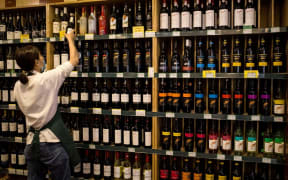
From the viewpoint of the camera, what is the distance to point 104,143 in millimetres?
2994

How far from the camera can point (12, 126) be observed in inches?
135

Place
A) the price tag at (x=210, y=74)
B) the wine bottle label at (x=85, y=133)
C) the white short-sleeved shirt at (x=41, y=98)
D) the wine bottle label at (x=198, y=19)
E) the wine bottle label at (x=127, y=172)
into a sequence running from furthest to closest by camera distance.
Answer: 1. the wine bottle label at (x=85, y=133)
2. the wine bottle label at (x=127, y=172)
3. the wine bottle label at (x=198, y=19)
4. the price tag at (x=210, y=74)
5. the white short-sleeved shirt at (x=41, y=98)

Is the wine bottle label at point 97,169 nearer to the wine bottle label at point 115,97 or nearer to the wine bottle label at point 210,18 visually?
the wine bottle label at point 115,97

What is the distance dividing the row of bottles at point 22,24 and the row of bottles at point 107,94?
828mm

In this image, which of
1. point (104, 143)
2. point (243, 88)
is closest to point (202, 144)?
point (243, 88)

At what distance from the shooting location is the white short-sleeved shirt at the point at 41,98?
2.08 metres

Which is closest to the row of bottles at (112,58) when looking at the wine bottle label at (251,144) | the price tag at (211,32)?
the price tag at (211,32)

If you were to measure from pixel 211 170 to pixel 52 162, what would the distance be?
1657 millimetres

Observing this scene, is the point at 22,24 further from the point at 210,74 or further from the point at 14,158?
the point at 210,74

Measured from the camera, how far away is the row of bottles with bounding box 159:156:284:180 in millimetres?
2744

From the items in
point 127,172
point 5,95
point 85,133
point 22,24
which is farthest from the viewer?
point 22,24

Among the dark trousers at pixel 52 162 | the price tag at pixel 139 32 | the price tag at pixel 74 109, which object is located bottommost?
the dark trousers at pixel 52 162

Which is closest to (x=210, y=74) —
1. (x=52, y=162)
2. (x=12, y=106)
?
(x=52, y=162)

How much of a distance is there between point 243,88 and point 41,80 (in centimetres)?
208
